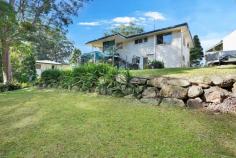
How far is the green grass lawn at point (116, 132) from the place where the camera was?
6.72 m

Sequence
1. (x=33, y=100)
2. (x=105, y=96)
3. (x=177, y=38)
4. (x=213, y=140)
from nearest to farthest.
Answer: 1. (x=213, y=140)
2. (x=105, y=96)
3. (x=33, y=100)
4. (x=177, y=38)

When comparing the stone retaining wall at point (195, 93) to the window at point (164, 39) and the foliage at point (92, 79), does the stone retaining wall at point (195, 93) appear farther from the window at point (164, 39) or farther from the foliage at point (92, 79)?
the window at point (164, 39)

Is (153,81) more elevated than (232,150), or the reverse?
(153,81)

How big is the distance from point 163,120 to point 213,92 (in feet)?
6.74

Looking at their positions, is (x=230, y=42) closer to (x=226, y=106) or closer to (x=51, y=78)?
(x=51, y=78)

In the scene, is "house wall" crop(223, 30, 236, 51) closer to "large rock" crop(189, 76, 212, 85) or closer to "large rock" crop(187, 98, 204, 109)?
"large rock" crop(189, 76, 212, 85)

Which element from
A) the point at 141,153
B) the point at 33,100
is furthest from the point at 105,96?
→ the point at 141,153

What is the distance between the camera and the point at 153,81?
35.7 ft

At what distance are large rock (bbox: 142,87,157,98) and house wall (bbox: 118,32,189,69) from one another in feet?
60.6

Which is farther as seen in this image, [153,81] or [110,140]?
[153,81]

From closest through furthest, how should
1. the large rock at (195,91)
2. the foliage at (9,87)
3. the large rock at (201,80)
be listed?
the large rock at (195,91) < the large rock at (201,80) < the foliage at (9,87)

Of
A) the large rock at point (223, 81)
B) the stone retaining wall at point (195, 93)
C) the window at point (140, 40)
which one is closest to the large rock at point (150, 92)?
the stone retaining wall at point (195, 93)

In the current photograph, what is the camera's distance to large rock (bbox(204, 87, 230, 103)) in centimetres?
916

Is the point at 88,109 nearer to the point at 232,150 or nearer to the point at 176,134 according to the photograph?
the point at 176,134
